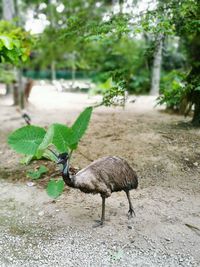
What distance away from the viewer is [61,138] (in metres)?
3.91

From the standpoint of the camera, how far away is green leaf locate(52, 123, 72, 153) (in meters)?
3.89

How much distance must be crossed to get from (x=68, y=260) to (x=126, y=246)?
1.76 ft

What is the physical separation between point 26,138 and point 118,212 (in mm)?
1244

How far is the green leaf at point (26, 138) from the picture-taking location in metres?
3.93

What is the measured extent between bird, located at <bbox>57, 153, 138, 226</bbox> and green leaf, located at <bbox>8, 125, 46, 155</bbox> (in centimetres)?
48

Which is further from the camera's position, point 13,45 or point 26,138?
point 13,45

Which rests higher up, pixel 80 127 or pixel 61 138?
pixel 80 127

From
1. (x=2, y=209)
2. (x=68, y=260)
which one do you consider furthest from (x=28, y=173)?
(x=68, y=260)

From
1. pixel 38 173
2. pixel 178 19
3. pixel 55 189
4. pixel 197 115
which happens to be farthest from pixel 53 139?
pixel 197 115

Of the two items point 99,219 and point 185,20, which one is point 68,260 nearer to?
point 99,219

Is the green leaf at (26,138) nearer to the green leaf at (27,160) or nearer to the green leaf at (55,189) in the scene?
the green leaf at (55,189)

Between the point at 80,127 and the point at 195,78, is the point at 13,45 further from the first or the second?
the point at 195,78

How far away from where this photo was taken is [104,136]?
617cm

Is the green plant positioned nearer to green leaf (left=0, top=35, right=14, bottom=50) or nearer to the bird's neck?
the bird's neck
